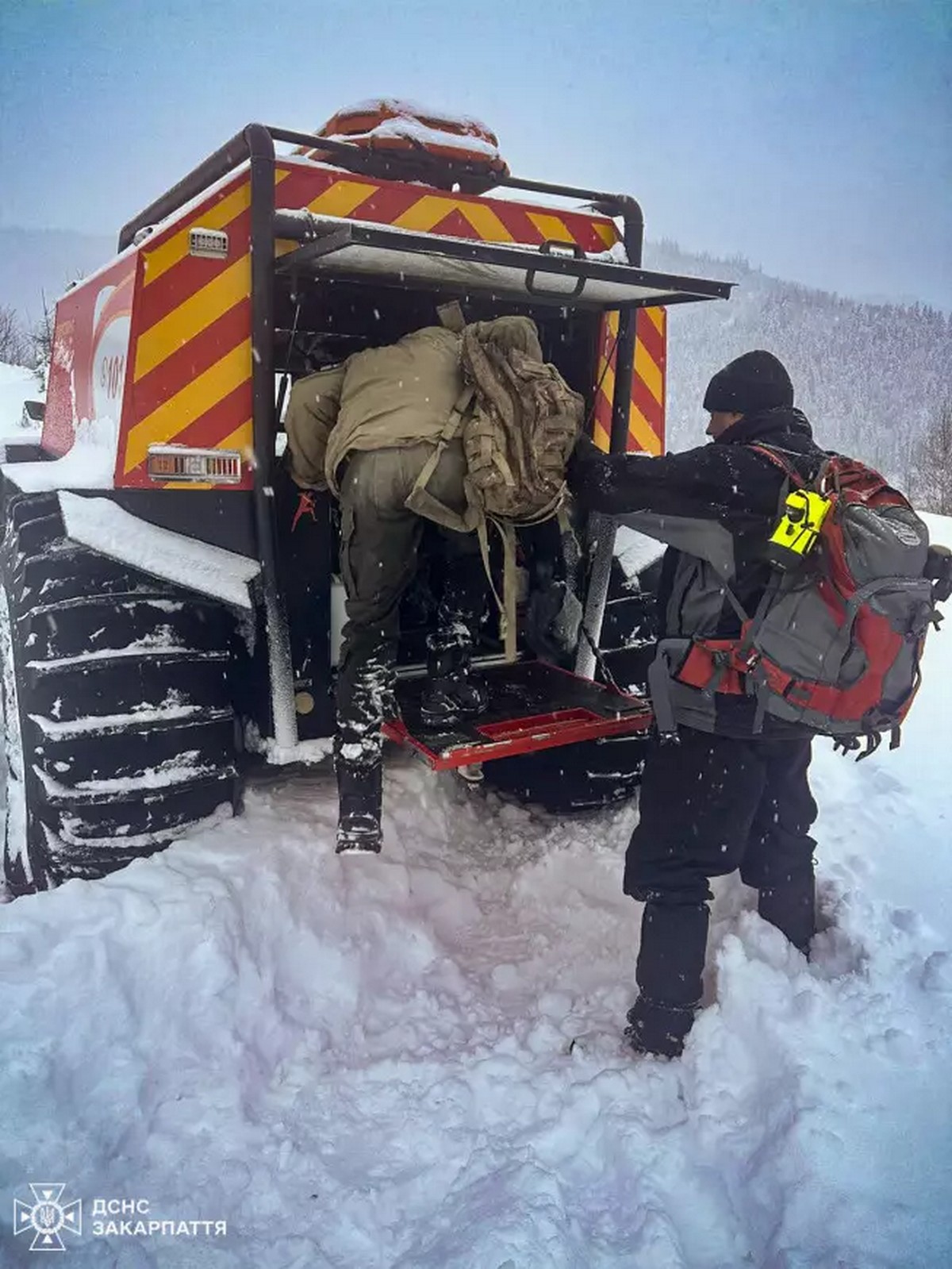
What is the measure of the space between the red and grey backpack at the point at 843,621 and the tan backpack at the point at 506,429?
587mm

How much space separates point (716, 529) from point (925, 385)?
6338cm

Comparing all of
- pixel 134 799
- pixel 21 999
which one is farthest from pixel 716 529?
pixel 21 999

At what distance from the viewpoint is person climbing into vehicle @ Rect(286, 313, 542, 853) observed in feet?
8.68

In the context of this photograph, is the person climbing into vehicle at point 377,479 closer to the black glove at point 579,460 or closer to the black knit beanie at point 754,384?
the black glove at point 579,460

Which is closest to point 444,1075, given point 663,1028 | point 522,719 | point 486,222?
point 663,1028

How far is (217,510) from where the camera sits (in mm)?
2818

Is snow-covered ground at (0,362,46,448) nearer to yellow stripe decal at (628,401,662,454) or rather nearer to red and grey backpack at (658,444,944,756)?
yellow stripe decal at (628,401,662,454)

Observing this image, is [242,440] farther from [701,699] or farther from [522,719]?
[701,699]

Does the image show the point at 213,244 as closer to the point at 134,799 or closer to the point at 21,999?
the point at 134,799

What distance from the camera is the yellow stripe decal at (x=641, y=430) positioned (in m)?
3.69

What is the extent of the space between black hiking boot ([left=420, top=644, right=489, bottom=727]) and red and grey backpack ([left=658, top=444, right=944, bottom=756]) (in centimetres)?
96

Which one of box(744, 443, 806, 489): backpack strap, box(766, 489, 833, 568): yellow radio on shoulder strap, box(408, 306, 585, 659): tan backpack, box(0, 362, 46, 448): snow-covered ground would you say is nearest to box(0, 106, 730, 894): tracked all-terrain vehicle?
box(408, 306, 585, 659): tan backpack

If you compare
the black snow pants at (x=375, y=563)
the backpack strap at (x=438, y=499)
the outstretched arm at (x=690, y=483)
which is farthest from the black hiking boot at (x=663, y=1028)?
the backpack strap at (x=438, y=499)

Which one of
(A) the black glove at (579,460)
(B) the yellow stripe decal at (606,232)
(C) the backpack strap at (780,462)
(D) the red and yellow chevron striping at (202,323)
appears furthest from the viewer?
(B) the yellow stripe decal at (606,232)
